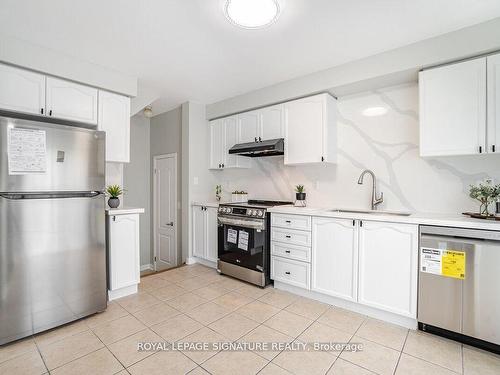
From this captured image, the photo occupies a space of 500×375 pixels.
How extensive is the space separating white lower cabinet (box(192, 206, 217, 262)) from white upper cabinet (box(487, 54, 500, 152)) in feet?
9.98

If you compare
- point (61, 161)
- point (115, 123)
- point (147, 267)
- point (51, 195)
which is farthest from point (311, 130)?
point (147, 267)

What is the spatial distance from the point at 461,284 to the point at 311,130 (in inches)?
78.7

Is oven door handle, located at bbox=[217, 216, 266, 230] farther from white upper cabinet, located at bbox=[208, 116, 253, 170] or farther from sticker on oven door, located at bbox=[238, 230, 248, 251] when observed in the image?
white upper cabinet, located at bbox=[208, 116, 253, 170]

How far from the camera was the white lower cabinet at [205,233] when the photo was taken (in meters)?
3.72

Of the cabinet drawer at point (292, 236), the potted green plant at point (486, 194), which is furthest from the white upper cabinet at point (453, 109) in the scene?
the cabinet drawer at point (292, 236)

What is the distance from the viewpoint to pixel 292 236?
288 cm

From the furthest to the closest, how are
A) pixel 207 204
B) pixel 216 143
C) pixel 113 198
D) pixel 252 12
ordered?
pixel 216 143, pixel 207 204, pixel 113 198, pixel 252 12

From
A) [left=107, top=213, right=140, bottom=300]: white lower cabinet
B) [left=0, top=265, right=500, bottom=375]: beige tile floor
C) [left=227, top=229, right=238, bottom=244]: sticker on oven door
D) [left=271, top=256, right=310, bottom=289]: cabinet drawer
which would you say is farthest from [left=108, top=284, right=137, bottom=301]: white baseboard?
[left=271, top=256, right=310, bottom=289]: cabinet drawer

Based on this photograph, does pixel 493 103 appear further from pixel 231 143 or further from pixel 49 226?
pixel 49 226

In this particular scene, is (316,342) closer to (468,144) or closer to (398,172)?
(398,172)

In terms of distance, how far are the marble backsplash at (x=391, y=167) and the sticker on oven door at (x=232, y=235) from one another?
3.45 ft

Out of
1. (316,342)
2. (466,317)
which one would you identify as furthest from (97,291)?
(466,317)

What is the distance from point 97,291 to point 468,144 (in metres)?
3.58

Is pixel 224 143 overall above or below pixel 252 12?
below
